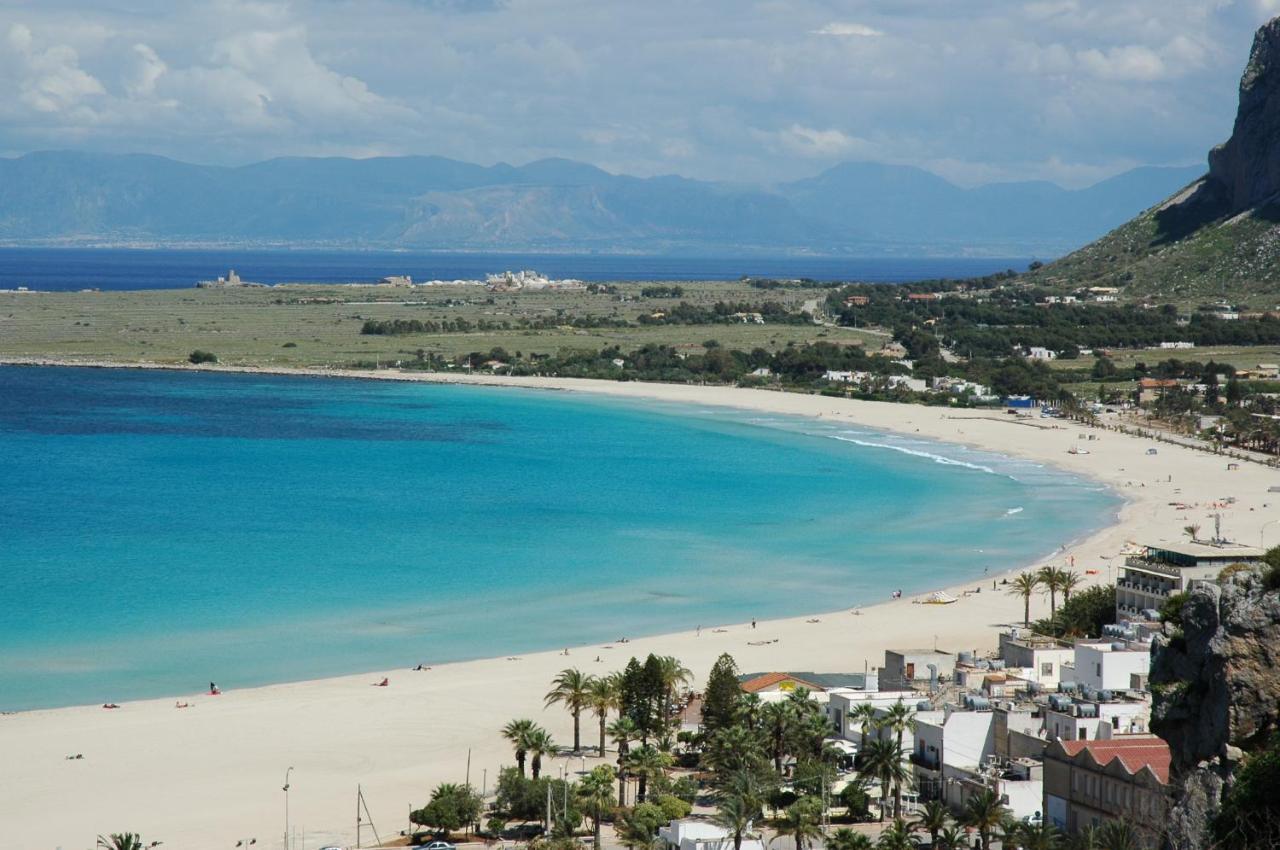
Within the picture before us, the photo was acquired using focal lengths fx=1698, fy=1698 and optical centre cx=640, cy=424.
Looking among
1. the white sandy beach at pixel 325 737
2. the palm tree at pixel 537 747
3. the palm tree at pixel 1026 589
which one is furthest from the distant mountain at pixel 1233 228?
the palm tree at pixel 537 747

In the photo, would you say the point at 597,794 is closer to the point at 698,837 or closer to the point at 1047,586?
the point at 698,837

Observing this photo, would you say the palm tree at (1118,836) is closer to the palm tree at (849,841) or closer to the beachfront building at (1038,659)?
the palm tree at (849,841)

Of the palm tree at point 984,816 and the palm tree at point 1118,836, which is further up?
the palm tree at point 1118,836

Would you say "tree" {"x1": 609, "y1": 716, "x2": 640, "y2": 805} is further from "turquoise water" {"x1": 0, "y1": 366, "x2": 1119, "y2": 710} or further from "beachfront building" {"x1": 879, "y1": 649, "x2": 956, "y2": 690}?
"turquoise water" {"x1": 0, "y1": 366, "x2": 1119, "y2": 710}

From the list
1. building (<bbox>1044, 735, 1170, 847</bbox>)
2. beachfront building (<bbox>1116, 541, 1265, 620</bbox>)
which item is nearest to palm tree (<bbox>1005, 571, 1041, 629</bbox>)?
beachfront building (<bbox>1116, 541, 1265, 620</bbox>)

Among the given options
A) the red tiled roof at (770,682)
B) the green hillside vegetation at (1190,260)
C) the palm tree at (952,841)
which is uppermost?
the green hillside vegetation at (1190,260)

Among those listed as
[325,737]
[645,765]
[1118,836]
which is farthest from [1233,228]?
[1118,836]

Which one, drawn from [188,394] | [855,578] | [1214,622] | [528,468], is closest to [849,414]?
[528,468]
